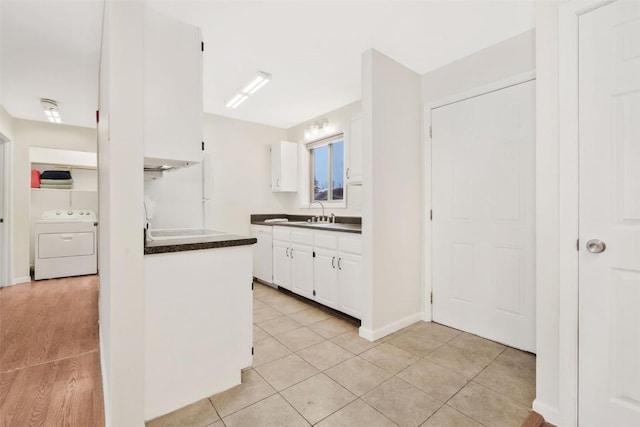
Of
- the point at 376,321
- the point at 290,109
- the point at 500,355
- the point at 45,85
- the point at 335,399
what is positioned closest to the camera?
the point at 335,399

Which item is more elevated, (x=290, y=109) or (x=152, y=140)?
(x=290, y=109)

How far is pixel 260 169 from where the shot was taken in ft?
15.0

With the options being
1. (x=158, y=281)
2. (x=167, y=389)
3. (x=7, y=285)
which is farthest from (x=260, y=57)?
(x=7, y=285)

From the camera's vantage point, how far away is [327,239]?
2975 millimetres

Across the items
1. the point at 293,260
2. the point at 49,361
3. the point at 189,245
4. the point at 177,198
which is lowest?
the point at 49,361

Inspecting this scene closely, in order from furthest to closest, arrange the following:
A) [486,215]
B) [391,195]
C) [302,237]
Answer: [302,237]
[391,195]
[486,215]

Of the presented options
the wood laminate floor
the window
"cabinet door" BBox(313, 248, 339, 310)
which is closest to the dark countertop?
"cabinet door" BBox(313, 248, 339, 310)

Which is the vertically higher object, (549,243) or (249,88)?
(249,88)

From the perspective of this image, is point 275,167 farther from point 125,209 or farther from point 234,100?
point 125,209

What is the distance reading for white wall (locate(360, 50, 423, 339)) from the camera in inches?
95.3

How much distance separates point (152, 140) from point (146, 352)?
3.57 feet

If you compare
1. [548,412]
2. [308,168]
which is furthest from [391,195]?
[308,168]

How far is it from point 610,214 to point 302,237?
8.31 ft

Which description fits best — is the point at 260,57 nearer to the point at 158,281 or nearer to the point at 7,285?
the point at 158,281
